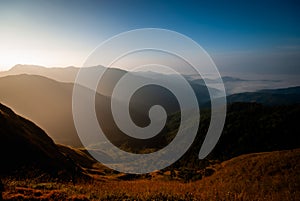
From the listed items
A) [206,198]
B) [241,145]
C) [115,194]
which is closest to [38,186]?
[115,194]

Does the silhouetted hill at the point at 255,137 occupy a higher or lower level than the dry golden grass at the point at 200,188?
lower

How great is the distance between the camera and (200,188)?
15.3 metres

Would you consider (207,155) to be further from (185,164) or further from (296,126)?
(296,126)

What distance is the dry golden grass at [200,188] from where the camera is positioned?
993 centimetres

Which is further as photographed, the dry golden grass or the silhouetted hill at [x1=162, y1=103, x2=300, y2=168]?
the silhouetted hill at [x1=162, y1=103, x2=300, y2=168]

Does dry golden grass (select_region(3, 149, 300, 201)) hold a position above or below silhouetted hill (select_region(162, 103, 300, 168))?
above

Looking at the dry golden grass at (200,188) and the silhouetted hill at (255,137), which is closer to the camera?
the dry golden grass at (200,188)

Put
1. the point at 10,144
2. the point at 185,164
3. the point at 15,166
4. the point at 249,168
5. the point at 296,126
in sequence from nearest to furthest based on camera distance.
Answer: the point at 15,166 → the point at 10,144 → the point at 249,168 → the point at 185,164 → the point at 296,126

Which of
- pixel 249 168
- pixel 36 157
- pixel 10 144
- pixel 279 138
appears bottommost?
pixel 279 138

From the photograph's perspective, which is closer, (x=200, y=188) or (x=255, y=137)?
(x=200, y=188)

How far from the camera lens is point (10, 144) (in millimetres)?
24219

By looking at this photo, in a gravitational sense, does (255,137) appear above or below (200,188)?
below

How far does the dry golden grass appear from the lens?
9930 mm

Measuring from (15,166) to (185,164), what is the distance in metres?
148
